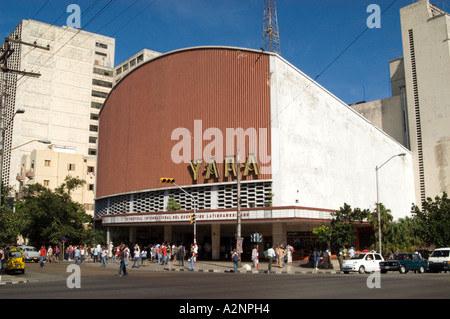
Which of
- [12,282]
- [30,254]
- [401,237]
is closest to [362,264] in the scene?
[401,237]

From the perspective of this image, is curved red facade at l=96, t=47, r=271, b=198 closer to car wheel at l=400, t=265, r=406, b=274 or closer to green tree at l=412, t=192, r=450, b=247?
car wheel at l=400, t=265, r=406, b=274

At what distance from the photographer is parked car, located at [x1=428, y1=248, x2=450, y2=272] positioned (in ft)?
99.5

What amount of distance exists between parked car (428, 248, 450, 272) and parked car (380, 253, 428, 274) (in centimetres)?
42

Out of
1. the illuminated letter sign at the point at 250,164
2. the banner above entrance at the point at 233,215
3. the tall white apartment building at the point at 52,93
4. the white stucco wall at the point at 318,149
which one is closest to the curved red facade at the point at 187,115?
the illuminated letter sign at the point at 250,164

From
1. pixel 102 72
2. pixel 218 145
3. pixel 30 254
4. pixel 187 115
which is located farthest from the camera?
pixel 102 72

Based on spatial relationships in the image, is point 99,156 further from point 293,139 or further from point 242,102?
Answer: point 293,139

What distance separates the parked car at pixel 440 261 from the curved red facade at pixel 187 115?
50.2 feet

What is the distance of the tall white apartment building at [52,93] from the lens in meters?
93.1

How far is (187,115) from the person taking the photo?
46.5 meters

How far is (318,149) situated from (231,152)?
30.6ft

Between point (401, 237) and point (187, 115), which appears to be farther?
point (187, 115)

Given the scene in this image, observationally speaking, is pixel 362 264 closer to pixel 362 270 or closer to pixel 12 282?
pixel 362 270

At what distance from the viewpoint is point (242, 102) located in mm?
43156

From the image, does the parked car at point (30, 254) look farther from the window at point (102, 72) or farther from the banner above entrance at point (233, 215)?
the window at point (102, 72)
